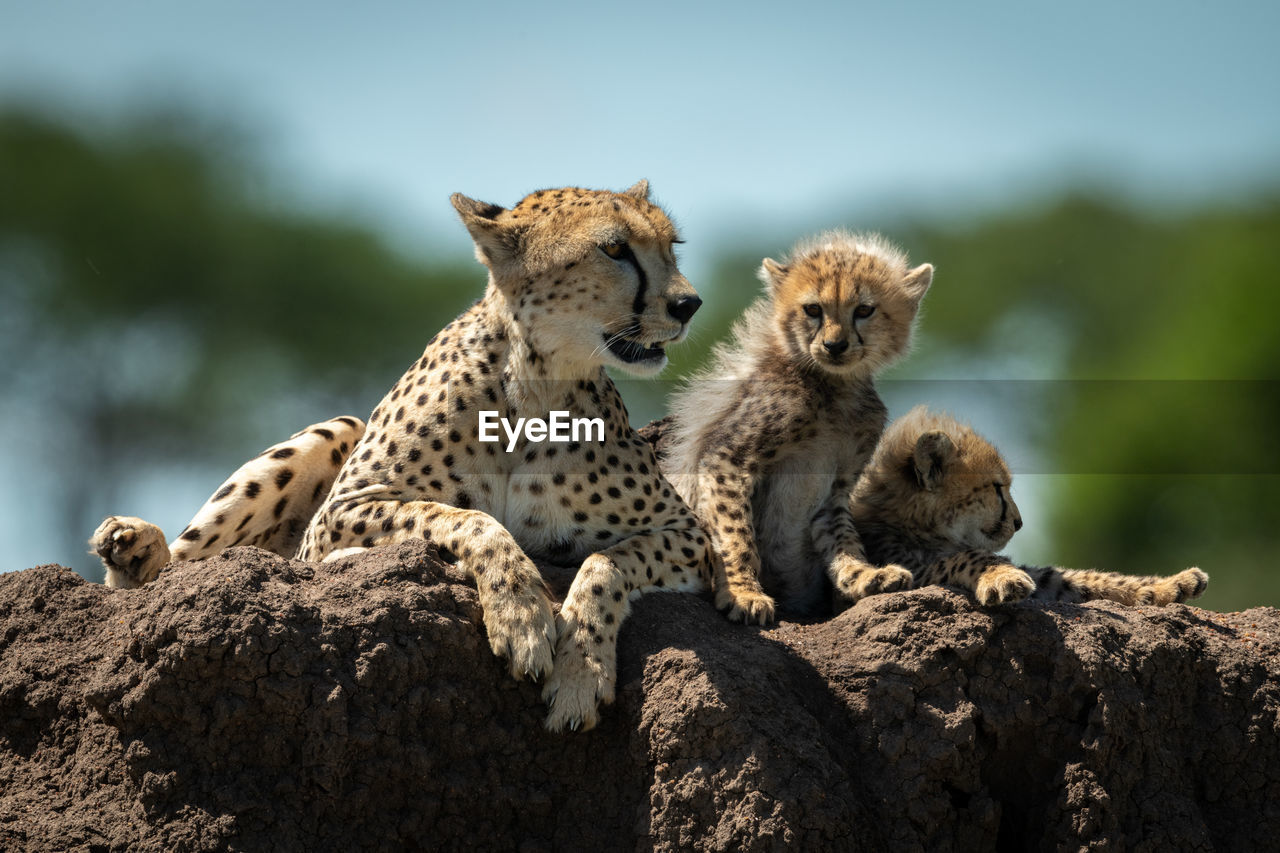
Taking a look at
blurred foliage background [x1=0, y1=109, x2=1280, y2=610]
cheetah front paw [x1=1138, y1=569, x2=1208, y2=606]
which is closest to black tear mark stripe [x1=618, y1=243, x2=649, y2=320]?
cheetah front paw [x1=1138, y1=569, x2=1208, y2=606]

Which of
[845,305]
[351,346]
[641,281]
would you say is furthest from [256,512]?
[351,346]

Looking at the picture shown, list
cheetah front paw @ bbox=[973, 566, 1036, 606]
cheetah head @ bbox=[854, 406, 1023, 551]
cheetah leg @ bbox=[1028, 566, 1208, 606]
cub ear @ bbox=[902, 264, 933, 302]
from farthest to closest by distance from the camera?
cub ear @ bbox=[902, 264, 933, 302], cheetah head @ bbox=[854, 406, 1023, 551], cheetah leg @ bbox=[1028, 566, 1208, 606], cheetah front paw @ bbox=[973, 566, 1036, 606]

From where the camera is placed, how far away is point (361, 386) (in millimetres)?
14188

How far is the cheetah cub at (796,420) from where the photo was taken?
14.9 ft

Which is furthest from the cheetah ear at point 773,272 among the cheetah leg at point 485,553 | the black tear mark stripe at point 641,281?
the cheetah leg at point 485,553

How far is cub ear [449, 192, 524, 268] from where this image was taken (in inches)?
162

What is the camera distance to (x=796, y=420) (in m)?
4.84

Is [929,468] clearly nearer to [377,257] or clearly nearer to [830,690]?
[830,690]

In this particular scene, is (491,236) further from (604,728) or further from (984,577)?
(984,577)

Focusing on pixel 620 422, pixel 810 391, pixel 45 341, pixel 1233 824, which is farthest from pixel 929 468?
pixel 45 341

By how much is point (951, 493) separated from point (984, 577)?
86 centimetres

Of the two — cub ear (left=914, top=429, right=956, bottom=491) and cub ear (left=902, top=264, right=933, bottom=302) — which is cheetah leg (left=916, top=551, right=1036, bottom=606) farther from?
cub ear (left=902, top=264, right=933, bottom=302)

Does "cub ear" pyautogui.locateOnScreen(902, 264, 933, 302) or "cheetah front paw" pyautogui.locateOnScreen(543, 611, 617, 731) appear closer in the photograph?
"cheetah front paw" pyautogui.locateOnScreen(543, 611, 617, 731)

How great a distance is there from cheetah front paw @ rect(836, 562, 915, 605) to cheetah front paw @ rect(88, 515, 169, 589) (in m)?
2.02
